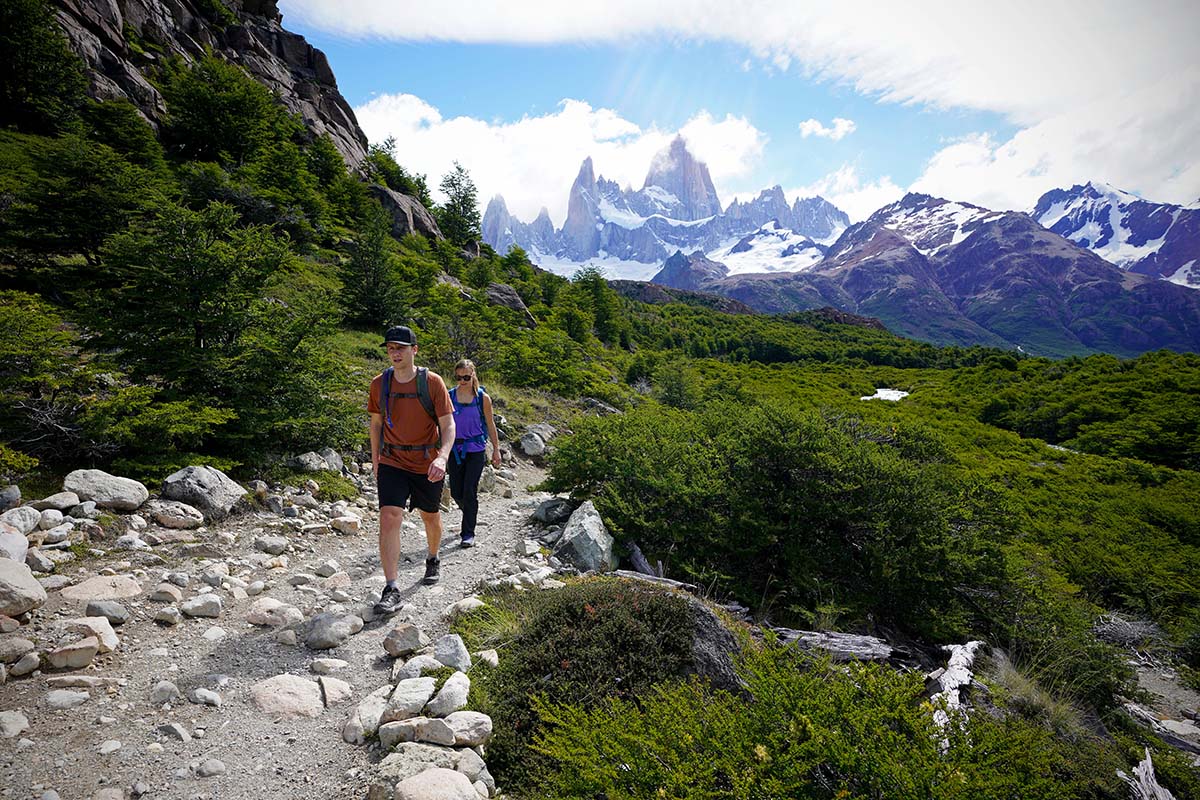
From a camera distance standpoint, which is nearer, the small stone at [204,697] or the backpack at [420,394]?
the small stone at [204,697]

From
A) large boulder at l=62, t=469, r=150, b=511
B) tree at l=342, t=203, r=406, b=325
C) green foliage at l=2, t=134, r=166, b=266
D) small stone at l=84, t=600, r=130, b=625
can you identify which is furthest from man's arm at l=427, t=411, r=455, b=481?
tree at l=342, t=203, r=406, b=325

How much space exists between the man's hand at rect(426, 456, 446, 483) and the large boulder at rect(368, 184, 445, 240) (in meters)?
34.1

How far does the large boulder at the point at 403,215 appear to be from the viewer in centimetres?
3462

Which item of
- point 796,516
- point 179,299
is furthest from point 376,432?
point 796,516

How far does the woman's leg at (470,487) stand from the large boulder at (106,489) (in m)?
3.33

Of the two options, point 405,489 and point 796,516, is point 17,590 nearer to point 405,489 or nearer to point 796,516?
point 405,489

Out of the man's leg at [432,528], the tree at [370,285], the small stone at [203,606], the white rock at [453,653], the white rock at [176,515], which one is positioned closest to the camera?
the white rock at [453,653]

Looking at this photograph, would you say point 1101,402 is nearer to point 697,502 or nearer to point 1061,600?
point 1061,600

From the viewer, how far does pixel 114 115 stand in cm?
1983

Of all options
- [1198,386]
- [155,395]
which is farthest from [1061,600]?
[1198,386]

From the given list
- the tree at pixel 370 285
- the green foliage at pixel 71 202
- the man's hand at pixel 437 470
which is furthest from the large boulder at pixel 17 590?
the tree at pixel 370 285

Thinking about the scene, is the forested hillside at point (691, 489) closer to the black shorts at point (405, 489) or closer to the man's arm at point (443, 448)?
the man's arm at point (443, 448)

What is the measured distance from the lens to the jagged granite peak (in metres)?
25.1

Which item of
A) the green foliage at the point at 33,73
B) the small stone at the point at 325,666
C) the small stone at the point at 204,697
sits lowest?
the small stone at the point at 325,666
